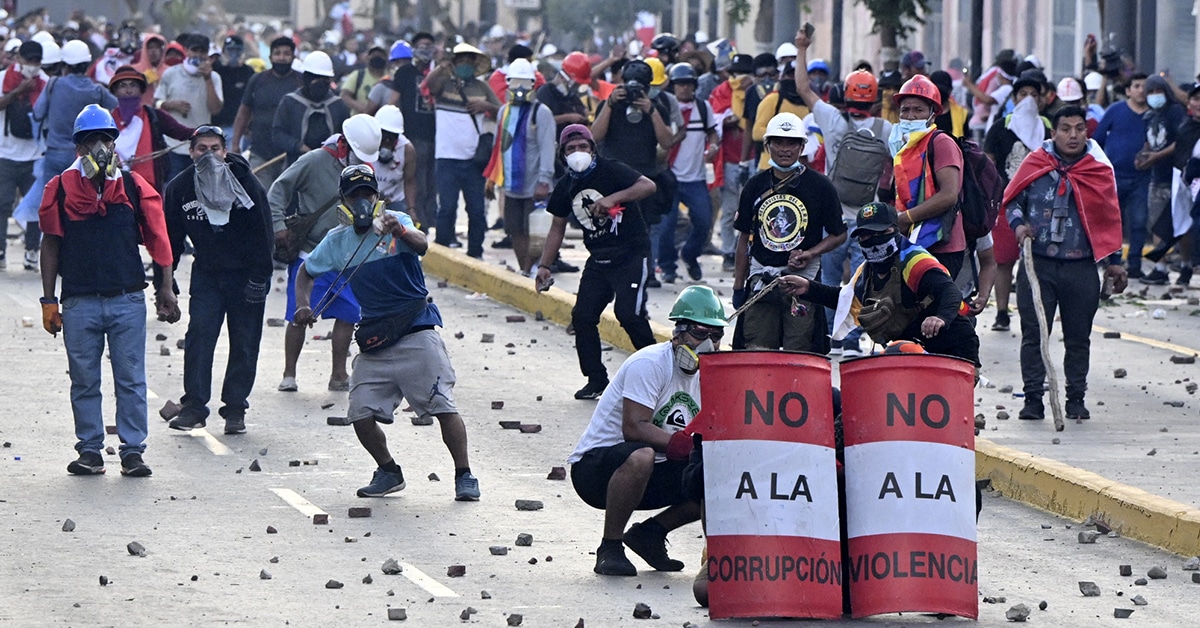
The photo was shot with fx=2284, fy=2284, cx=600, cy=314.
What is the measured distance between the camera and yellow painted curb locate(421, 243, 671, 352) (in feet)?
51.5

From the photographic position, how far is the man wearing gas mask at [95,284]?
10.7 meters

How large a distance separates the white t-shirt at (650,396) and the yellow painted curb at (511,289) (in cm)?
615

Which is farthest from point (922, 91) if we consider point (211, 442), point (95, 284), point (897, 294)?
point (95, 284)

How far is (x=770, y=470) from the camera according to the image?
7730 millimetres

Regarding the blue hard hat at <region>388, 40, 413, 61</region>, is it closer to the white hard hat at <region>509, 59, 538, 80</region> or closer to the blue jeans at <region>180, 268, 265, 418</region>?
the white hard hat at <region>509, 59, 538, 80</region>

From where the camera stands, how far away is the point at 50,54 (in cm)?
1912

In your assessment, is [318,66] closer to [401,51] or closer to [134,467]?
[401,51]

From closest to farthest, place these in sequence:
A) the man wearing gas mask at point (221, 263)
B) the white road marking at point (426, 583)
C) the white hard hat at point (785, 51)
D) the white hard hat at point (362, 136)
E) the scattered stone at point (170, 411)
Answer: the white road marking at point (426, 583) < the man wearing gas mask at point (221, 263) < the scattered stone at point (170, 411) < the white hard hat at point (362, 136) < the white hard hat at point (785, 51)

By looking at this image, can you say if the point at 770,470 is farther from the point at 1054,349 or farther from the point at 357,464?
the point at 1054,349

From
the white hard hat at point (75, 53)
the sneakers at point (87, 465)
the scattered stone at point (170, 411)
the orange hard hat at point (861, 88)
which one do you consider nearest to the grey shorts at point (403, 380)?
the sneakers at point (87, 465)

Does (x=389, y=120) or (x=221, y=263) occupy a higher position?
(x=389, y=120)

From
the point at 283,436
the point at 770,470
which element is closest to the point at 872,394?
the point at 770,470

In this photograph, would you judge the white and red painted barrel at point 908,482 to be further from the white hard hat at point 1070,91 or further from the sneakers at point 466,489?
the white hard hat at point 1070,91

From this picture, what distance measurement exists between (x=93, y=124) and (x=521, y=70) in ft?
25.5
